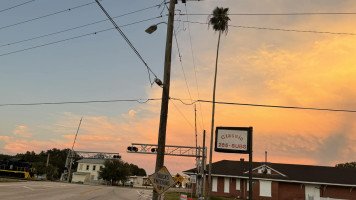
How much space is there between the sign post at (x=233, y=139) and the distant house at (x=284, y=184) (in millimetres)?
28688

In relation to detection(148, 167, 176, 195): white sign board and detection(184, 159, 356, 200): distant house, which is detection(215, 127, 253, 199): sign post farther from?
detection(184, 159, 356, 200): distant house

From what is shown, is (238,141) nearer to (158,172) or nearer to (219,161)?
(158,172)

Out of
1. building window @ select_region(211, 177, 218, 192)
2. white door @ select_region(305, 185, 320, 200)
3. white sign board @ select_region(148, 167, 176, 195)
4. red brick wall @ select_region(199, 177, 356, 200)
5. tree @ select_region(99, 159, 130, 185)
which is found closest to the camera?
white sign board @ select_region(148, 167, 176, 195)

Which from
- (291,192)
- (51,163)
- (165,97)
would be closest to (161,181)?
(165,97)

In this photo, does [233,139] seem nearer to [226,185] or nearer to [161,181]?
[161,181]

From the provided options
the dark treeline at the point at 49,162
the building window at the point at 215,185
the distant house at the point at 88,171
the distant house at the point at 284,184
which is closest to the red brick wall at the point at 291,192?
the distant house at the point at 284,184

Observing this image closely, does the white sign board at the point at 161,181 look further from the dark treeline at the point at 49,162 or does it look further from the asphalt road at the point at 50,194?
the dark treeline at the point at 49,162

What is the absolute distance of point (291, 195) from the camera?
1602 inches

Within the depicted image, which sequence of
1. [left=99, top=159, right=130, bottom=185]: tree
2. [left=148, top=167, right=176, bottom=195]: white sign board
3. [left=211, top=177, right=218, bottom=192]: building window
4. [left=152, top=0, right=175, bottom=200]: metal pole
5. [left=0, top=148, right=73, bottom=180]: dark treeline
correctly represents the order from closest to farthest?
[left=148, top=167, right=176, bottom=195]: white sign board < [left=152, top=0, right=175, bottom=200]: metal pole < [left=211, top=177, right=218, bottom=192]: building window < [left=99, top=159, right=130, bottom=185]: tree < [left=0, top=148, right=73, bottom=180]: dark treeline

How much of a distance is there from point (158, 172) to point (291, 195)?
36863mm

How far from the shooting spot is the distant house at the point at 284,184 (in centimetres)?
4019

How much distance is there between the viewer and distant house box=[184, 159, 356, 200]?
4019 cm

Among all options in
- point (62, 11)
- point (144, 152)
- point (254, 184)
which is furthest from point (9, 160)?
point (62, 11)

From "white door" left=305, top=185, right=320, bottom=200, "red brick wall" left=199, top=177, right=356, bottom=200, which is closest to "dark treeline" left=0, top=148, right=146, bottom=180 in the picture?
"red brick wall" left=199, top=177, right=356, bottom=200
